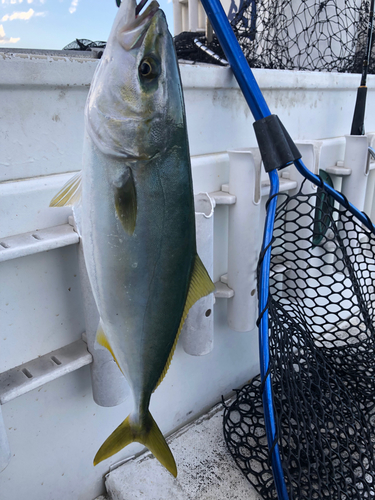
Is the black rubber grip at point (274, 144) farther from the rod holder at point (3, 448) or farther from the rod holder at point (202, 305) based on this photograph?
the rod holder at point (3, 448)

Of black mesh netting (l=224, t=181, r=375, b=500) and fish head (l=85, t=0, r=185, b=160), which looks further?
black mesh netting (l=224, t=181, r=375, b=500)

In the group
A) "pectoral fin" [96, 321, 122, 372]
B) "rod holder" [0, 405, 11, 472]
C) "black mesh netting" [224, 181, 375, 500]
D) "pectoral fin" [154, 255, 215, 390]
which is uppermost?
"pectoral fin" [154, 255, 215, 390]

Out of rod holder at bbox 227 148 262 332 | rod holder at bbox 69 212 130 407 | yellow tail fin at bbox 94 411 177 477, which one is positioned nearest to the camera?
yellow tail fin at bbox 94 411 177 477

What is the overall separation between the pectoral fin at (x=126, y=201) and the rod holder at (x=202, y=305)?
2.16ft

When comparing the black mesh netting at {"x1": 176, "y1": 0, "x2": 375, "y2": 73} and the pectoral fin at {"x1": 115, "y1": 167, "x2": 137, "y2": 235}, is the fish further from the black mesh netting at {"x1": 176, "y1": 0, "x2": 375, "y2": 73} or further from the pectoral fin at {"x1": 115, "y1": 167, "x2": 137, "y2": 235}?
the black mesh netting at {"x1": 176, "y1": 0, "x2": 375, "y2": 73}

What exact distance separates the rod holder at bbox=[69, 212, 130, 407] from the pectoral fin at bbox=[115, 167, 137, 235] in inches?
21.0

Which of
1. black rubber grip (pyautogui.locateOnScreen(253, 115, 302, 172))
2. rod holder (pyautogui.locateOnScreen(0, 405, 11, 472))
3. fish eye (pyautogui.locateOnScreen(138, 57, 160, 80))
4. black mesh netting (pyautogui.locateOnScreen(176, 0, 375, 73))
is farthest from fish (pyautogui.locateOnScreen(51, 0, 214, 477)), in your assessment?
black mesh netting (pyautogui.locateOnScreen(176, 0, 375, 73))

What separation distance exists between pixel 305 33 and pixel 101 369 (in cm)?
274

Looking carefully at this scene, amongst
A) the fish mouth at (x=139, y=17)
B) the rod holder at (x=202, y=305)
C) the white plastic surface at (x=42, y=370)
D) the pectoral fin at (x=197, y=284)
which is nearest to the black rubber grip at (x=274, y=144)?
the rod holder at (x=202, y=305)

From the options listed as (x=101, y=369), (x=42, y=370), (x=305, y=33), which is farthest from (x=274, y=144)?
(x=305, y=33)

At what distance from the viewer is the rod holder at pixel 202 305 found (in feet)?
4.73

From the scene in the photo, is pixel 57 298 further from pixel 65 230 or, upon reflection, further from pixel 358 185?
pixel 358 185

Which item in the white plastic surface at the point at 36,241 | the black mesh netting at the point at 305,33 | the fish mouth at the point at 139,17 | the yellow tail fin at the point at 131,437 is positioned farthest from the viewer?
the black mesh netting at the point at 305,33

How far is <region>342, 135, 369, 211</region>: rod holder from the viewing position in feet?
7.06
